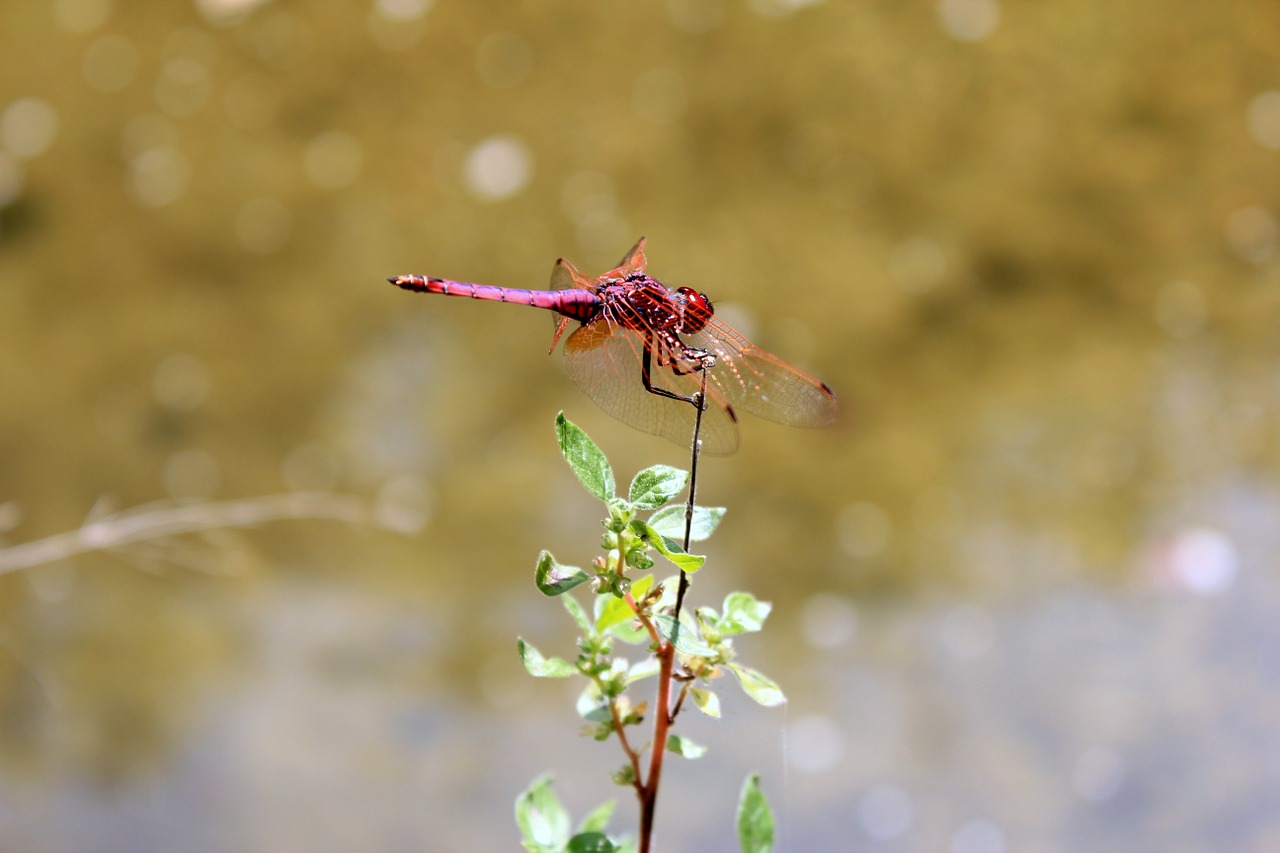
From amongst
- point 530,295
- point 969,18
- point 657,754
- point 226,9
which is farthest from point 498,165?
point 657,754

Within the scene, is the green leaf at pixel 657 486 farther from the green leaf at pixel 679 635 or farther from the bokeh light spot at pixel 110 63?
the bokeh light spot at pixel 110 63

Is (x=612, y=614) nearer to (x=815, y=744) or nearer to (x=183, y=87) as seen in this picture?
(x=815, y=744)

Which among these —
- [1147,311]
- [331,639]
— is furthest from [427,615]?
[1147,311]

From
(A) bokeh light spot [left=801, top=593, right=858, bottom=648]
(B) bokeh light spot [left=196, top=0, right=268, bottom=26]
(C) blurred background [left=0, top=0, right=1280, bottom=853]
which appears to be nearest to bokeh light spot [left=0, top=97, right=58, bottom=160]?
(C) blurred background [left=0, top=0, right=1280, bottom=853]

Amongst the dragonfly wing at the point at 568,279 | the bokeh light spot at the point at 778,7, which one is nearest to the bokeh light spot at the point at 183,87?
the bokeh light spot at the point at 778,7

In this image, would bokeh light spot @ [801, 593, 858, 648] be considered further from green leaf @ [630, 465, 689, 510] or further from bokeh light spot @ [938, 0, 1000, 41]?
green leaf @ [630, 465, 689, 510]

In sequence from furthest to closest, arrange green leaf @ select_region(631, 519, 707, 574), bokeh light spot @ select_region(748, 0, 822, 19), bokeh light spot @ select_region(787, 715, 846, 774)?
1. bokeh light spot @ select_region(748, 0, 822, 19)
2. bokeh light spot @ select_region(787, 715, 846, 774)
3. green leaf @ select_region(631, 519, 707, 574)
